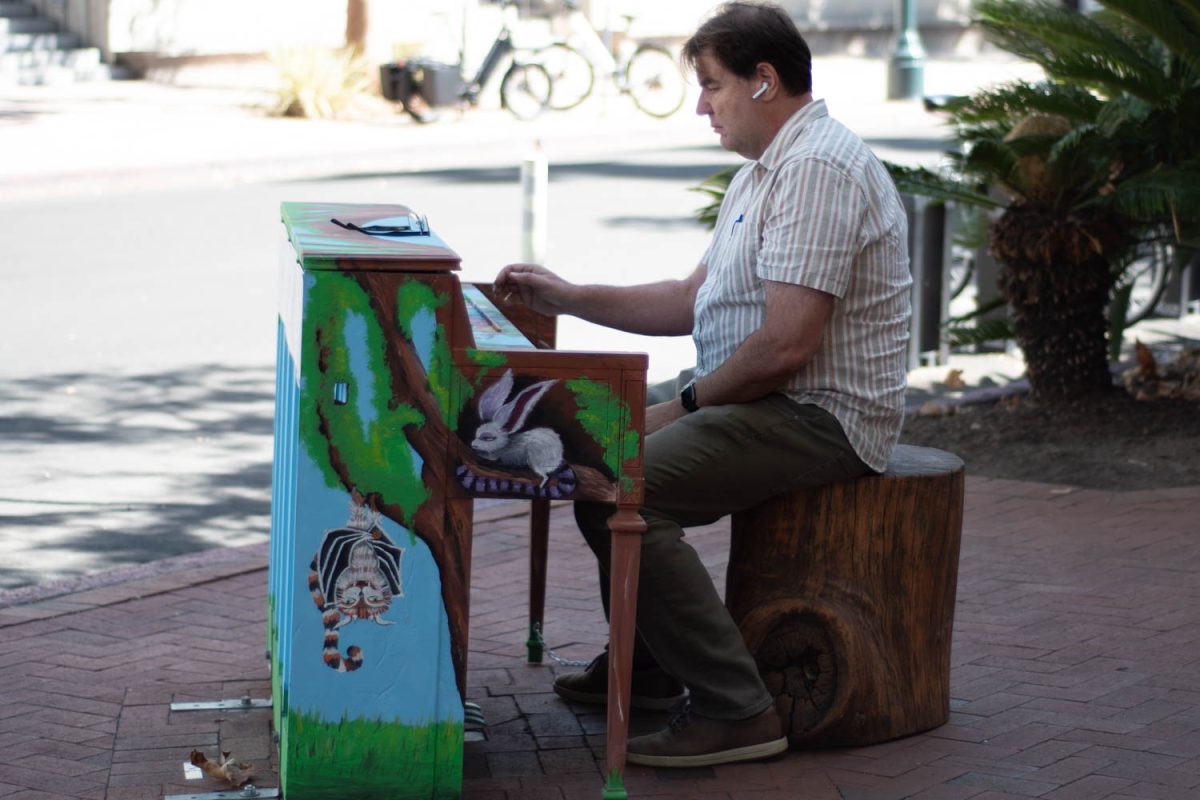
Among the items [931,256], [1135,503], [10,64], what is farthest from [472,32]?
[1135,503]

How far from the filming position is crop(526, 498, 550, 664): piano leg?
4.59m

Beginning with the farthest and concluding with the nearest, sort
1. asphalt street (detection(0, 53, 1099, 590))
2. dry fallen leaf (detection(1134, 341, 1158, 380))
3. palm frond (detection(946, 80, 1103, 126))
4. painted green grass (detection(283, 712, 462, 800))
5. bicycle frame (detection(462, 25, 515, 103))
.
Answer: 1. bicycle frame (detection(462, 25, 515, 103))
2. dry fallen leaf (detection(1134, 341, 1158, 380))
3. palm frond (detection(946, 80, 1103, 126))
4. asphalt street (detection(0, 53, 1099, 590))
5. painted green grass (detection(283, 712, 462, 800))

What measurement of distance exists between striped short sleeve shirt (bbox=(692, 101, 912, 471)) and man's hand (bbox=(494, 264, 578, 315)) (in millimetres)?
427

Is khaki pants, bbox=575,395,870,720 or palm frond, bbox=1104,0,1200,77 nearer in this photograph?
khaki pants, bbox=575,395,870,720

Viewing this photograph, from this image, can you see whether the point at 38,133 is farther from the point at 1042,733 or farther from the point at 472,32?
the point at 1042,733

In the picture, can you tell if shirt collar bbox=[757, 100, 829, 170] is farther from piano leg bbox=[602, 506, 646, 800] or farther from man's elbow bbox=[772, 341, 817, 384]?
piano leg bbox=[602, 506, 646, 800]

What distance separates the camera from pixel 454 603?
349cm

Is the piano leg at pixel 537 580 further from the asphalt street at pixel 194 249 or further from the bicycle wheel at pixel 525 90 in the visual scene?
the bicycle wheel at pixel 525 90

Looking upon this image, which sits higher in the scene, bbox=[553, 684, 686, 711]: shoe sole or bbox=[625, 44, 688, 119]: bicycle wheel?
bbox=[625, 44, 688, 119]: bicycle wheel

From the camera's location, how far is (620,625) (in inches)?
139

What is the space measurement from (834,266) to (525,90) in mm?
19600

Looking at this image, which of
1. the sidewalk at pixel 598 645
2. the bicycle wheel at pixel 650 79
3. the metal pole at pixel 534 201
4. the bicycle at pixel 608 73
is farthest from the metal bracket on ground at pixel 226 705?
the bicycle wheel at pixel 650 79

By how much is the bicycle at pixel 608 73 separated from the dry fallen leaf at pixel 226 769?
2010 centimetres

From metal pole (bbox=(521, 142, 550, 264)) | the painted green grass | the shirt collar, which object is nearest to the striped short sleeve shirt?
the shirt collar
